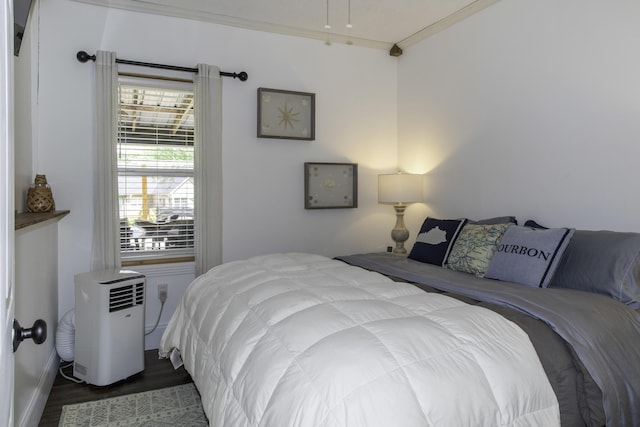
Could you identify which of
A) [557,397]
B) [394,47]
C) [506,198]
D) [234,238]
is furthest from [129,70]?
[557,397]

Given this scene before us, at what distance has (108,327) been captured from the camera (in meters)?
2.61

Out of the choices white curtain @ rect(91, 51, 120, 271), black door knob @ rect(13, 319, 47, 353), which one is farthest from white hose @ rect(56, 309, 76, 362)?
black door knob @ rect(13, 319, 47, 353)

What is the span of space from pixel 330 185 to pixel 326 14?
144cm

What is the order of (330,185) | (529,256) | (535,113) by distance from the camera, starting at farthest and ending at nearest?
(330,185) → (535,113) → (529,256)

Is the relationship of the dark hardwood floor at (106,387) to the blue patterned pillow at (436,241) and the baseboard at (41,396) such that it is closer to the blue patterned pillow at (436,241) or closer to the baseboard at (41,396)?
the baseboard at (41,396)

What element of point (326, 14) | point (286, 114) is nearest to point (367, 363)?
point (286, 114)

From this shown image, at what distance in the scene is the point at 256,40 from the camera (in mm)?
3615

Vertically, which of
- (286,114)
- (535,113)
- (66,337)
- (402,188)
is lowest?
(66,337)

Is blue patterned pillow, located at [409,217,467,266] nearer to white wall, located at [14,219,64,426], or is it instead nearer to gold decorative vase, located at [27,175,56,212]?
white wall, located at [14,219,64,426]

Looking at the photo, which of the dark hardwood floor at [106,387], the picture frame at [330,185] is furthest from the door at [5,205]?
the picture frame at [330,185]

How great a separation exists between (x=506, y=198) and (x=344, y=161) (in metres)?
1.52

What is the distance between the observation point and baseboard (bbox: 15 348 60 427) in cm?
202

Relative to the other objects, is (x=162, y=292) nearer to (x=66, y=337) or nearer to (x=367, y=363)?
(x=66, y=337)

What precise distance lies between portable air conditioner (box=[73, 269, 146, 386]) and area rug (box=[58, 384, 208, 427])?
0.24 metres
